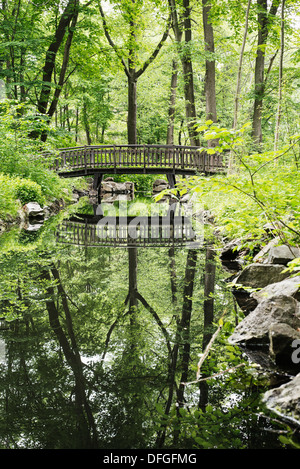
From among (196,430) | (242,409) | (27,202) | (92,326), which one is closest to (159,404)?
(196,430)

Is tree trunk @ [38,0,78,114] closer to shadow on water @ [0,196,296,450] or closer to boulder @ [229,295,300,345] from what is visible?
shadow on water @ [0,196,296,450]

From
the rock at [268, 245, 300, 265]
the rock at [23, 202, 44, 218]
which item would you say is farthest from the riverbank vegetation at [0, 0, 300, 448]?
the rock at [23, 202, 44, 218]

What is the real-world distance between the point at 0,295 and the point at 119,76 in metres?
24.3

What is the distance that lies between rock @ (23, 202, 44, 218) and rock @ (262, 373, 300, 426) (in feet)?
30.8

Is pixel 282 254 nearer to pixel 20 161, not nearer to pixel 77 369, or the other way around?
pixel 77 369

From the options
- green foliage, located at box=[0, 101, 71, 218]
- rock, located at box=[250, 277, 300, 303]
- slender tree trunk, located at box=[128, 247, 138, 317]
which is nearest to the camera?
rock, located at box=[250, 277, 300, 303]

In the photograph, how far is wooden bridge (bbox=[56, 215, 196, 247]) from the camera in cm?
758

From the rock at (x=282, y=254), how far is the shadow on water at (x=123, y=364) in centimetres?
63

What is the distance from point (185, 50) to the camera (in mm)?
12594

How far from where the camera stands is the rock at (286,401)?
1999 mm


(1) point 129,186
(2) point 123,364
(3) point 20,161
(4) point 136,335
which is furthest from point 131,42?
(2) point 123,364

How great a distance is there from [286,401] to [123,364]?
102cm

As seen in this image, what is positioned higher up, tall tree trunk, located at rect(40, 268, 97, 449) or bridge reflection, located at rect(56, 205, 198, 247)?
bridge reflection, located at rect(56, 205, 198, 247)

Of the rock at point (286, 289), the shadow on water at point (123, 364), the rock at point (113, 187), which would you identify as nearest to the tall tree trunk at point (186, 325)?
the shadow on water at point (123, 364)
